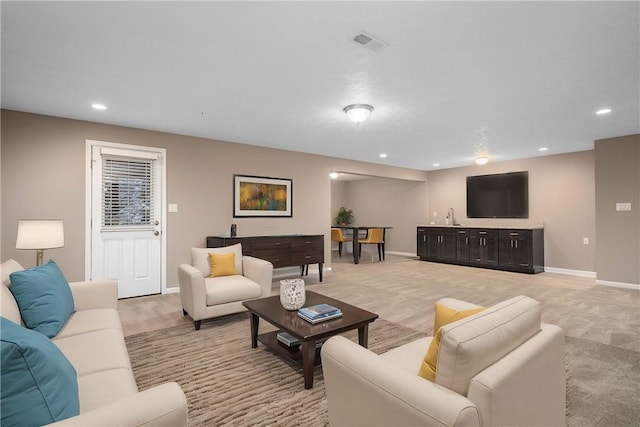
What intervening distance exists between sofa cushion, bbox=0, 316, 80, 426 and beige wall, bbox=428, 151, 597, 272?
7705 millimetres

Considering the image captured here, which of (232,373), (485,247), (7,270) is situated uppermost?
(7,270)

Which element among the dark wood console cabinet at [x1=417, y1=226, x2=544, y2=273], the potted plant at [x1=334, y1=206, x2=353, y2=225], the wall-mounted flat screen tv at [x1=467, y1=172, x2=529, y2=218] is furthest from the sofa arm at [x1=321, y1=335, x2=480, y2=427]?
the potted plant at [x1=334, y1=206, x2=353, y2=225]

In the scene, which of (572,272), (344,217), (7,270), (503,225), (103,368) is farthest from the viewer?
(344,217)

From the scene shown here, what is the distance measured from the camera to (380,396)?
Result: 115cm

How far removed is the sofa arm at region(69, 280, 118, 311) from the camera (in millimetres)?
2531

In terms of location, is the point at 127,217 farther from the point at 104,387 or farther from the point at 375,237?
the point at 375,237

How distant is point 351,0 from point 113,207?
13.3 feet

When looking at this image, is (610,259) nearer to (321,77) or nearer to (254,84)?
(321,77)

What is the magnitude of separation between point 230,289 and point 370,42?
2607 mm

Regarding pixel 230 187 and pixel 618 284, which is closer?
pixel 618 284

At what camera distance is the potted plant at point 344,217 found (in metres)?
10.3

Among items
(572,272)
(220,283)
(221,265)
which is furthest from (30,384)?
(572,272)

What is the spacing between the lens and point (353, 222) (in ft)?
34.5

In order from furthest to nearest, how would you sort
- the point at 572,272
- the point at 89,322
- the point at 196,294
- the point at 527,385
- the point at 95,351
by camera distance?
1. the point at 572,272
2. the point at 196,294
3. the point at 89,322
4. the point at 95,351
5. the point at 527,385
